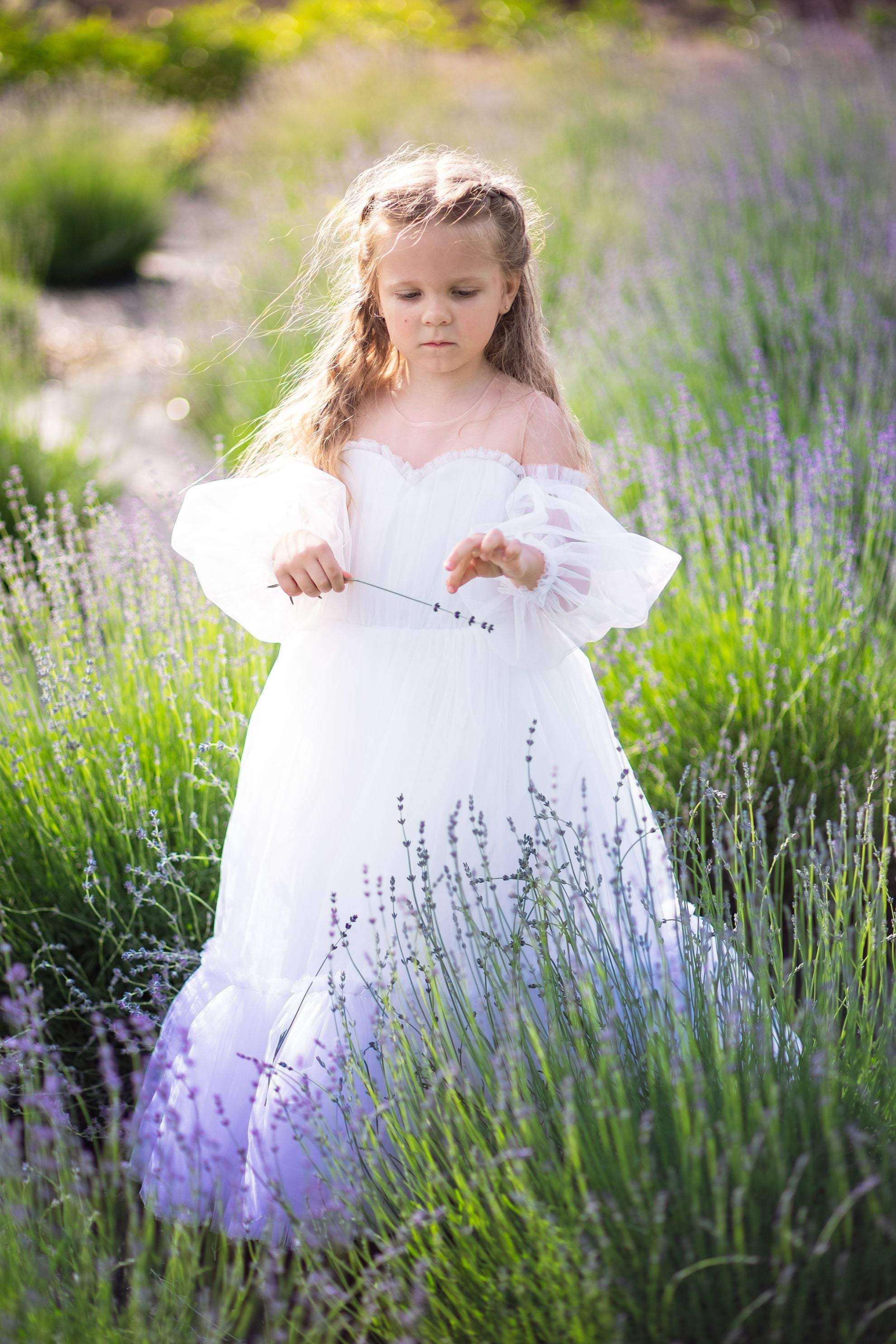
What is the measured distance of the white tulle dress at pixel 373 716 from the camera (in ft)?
5.85

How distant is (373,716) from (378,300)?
73cm

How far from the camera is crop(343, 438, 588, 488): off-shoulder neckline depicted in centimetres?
184

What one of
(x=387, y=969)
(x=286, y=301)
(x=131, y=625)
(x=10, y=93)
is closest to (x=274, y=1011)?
(x=387, y=969)

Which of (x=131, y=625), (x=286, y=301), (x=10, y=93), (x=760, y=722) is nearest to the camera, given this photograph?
(x=131, y=625)

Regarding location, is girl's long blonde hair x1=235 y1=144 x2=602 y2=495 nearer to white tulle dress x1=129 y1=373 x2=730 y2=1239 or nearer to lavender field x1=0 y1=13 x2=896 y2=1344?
white tulle dress x1=129 y1=373 x2=730 y2=1239

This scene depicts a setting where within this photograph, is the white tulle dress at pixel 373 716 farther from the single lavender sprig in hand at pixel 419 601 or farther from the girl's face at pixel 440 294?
the girl's face at pixel 440 294

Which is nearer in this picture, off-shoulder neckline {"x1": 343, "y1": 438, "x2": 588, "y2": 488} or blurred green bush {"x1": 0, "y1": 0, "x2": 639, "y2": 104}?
off-shoulder neckline {"x1": 343, "y1": 438, "x2": 588, "y2": 488}

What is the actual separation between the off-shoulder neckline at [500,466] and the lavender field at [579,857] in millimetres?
529

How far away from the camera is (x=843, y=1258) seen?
1.08m

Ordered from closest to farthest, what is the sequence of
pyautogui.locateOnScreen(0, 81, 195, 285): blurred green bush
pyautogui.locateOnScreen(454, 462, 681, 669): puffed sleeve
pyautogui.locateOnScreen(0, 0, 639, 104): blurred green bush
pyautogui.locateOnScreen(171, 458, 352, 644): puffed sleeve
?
pyautogui.locateOnScreen(454, 462, 681, 669): puffed sleeve, pyautogui.locateOnScreen(171, 458, 352, 644): puffed sleeve, pyautogui.locateOnScreen(0, 81, 195, 285): blurred green bush, pyautogui.locateOnScreen(0, 0, 639, 104): blurred green bush

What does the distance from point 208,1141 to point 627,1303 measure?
18.3 inches

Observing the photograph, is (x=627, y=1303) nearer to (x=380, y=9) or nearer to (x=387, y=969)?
(x=387, y=969)

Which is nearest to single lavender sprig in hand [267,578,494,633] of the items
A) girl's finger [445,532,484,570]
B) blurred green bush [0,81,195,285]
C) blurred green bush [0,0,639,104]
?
girl's finger [445,532,484,570]

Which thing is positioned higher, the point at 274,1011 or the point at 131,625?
the point at 131,625
